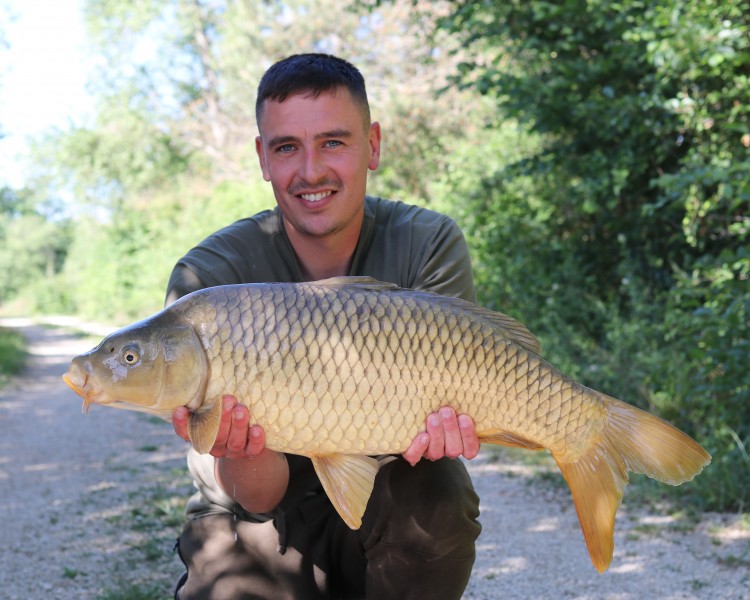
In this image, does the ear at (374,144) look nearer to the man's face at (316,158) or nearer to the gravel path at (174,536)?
the man's face at (316,158)

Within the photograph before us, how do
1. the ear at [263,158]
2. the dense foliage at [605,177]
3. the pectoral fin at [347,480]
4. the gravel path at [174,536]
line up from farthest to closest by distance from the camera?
the dense foliage at [605,177]
the gravel path at [174,536]
the ear at [263,158]
the pectoral fin at [347,480]

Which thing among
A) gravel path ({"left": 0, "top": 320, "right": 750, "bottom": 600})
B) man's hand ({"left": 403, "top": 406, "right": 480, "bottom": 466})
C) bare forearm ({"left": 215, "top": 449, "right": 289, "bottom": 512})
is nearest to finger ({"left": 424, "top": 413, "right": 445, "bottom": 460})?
man's hand ({"left": 403, "top": 406, "right": 480, "bottom": 466})

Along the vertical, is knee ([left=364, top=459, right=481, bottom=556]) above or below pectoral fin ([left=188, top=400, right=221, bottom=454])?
below

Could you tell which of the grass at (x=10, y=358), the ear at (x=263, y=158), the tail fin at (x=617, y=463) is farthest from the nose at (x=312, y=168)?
the grass at (x=10, y=358)

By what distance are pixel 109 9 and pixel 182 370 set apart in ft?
71.3

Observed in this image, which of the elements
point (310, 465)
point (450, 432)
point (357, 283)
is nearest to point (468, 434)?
point (450, 432)

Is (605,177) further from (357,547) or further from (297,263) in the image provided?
(357,547)

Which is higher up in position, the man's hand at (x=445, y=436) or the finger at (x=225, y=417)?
the finger at (x=225, y=417)

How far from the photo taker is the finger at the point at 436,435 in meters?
1.60

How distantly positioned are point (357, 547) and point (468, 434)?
55 centimetres

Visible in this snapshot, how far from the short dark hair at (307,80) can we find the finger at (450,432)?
82 centimetres

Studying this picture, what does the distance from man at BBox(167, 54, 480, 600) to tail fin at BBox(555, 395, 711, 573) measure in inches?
12.2

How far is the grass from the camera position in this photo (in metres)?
9.21

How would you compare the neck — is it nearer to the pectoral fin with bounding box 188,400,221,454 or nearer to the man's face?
the man's face
